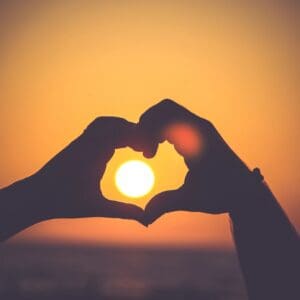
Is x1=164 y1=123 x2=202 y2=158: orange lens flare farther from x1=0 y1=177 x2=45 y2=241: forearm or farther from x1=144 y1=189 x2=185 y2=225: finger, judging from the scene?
x1=0 y1=177 x2=45 y2=241: forearm

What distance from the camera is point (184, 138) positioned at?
3.34 meters

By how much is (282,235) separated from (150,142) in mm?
827

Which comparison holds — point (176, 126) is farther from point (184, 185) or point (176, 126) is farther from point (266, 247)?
point (266, 247)

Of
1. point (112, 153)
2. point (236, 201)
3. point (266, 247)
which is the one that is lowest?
point (266, 247)

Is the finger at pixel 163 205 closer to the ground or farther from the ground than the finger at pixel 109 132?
closer to the ground

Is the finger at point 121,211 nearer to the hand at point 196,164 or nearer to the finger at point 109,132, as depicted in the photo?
the hand at point 196,164

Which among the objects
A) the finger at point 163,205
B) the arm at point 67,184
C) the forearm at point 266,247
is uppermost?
the arm at point 67,184

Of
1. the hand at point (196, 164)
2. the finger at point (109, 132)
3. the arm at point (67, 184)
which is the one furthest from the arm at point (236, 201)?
the arm at point (67, 184)

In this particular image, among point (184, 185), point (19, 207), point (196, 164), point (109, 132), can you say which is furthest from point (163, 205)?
point (19, 207)

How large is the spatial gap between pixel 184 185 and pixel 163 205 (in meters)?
0.19

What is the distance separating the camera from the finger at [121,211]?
3.54 m

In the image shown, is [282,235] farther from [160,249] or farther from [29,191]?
[160,249]

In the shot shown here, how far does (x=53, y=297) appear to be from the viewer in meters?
37.9

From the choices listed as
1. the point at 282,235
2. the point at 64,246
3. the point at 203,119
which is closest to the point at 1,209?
the point at 203,119
